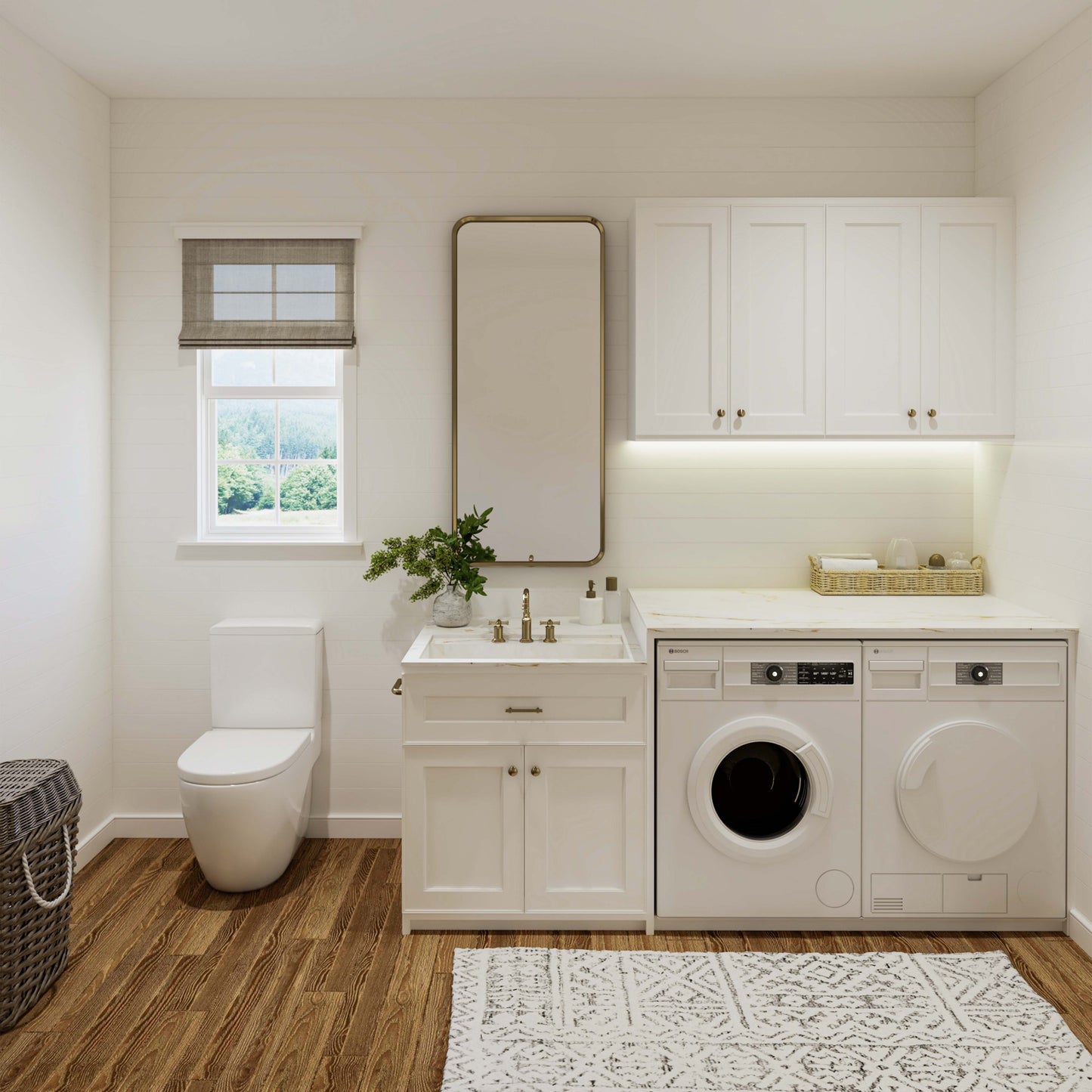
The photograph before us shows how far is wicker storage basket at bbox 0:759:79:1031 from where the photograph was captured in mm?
2199

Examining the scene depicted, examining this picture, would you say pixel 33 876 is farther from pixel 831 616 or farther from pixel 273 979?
pixel 831 616

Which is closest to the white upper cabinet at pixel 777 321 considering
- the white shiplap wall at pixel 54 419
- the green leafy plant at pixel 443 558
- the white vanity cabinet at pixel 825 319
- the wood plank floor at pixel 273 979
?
the white vanity cabinet at pixel 825 319

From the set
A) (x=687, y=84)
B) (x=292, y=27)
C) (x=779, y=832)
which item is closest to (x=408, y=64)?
(x=292, y=27)

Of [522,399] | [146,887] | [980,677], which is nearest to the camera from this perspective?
[980,677]

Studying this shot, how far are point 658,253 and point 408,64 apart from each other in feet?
3.46

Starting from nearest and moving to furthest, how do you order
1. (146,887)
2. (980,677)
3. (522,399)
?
(980,677)
(146,887)
(522,399)

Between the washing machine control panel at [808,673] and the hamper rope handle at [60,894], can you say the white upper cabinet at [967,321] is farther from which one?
the hamper rope handle at [60,894]

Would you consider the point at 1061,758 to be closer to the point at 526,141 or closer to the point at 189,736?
the point at 526,141

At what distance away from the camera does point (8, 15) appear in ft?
8.75

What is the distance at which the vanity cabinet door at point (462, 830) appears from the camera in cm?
269

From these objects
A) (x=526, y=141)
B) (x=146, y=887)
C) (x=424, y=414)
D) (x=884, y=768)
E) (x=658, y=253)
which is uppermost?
(x=526, y=141)

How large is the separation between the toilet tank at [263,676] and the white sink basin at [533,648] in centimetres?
56

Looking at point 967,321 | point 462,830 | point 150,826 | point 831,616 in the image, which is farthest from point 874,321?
point 150,826

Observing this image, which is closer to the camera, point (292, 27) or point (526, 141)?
point (292, 27)
